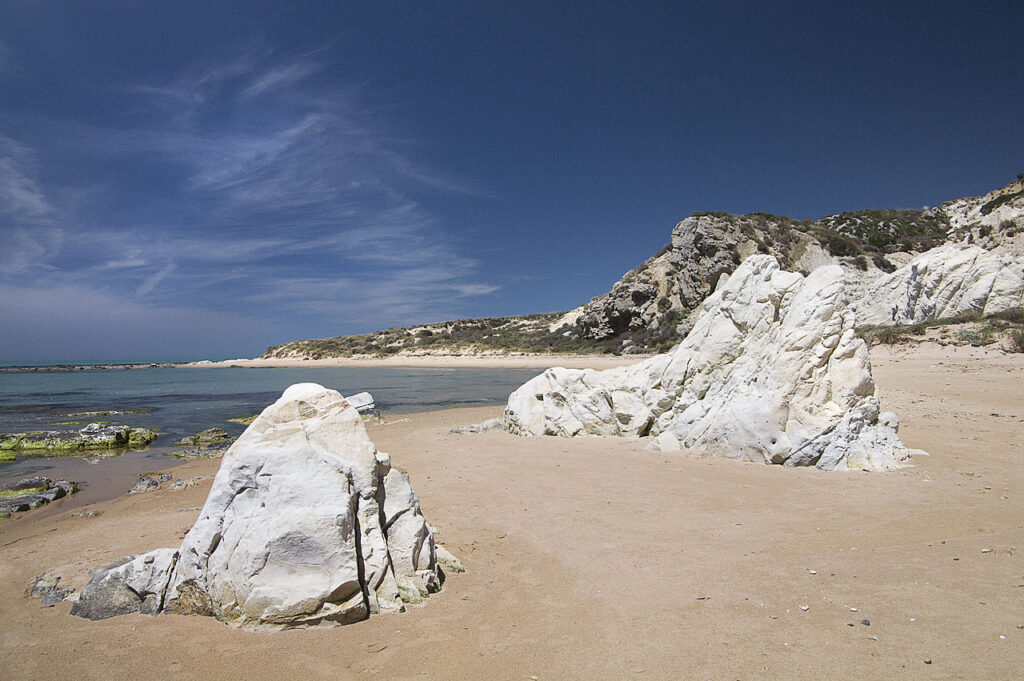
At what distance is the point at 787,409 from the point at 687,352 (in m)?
2.46

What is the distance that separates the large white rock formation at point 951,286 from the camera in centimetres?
1811

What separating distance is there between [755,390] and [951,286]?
18.3 m

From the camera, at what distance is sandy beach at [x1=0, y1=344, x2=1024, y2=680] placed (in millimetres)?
2746

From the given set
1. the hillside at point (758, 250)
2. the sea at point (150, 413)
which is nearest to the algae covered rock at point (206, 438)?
the sea at point (150, 413)

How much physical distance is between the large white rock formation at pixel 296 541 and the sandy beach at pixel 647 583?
0.46 feet

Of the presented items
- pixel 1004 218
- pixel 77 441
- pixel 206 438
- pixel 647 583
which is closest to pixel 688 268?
pixel 1004 218

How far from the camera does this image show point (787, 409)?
23.4ft

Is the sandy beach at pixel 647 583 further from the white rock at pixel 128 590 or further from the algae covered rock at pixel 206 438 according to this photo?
the algae covered rock at pixel 206 438

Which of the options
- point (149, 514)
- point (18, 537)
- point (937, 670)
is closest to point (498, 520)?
point (937, 670)

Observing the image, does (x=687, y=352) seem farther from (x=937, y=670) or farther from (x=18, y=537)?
(x=18, y=537)

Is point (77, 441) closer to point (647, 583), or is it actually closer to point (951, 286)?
point (647, 583)

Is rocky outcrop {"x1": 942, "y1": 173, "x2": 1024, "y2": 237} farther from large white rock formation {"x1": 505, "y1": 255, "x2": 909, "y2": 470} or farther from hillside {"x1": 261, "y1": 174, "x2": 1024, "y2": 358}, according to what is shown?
large white rock formation {"x1": 505, "y1": 255, "x2": 909, "y2": 470}

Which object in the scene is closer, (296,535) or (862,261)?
(296,535)

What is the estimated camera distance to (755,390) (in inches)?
299
